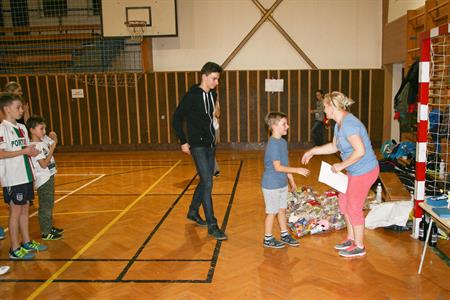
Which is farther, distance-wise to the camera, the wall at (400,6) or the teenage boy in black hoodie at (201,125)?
the wall at (400,6)

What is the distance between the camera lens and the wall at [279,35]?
12352 mm

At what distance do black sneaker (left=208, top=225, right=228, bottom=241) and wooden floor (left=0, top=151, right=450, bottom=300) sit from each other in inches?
4.0

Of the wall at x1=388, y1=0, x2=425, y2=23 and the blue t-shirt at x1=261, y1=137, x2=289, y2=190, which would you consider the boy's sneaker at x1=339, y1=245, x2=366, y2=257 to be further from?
the wall at x1=388, y1=0, x2=425, y2=23

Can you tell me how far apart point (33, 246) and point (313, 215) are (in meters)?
3.43

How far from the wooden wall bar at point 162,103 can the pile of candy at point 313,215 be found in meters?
7.00

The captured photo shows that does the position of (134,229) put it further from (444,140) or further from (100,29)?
(100,29)

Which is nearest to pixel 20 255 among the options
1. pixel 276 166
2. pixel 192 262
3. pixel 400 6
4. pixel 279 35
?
pixel 192 262

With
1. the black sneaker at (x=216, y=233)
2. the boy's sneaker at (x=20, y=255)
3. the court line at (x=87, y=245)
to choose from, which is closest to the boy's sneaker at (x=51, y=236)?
the court line at (x=87, y=245)

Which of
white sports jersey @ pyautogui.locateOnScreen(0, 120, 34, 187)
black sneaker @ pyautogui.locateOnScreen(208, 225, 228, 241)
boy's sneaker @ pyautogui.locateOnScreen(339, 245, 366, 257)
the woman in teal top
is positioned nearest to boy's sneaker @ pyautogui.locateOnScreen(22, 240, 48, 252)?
white sports jersey @ pyautogui.locateOnScreen(0, 120, 34, 187)

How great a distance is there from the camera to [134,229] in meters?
5.60

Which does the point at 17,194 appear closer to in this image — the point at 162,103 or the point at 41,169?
the point at 41,169

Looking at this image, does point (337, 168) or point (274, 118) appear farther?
point (274, 118)

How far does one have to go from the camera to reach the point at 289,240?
4.87 metres

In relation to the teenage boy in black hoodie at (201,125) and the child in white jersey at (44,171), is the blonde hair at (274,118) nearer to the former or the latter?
the teenage boy in black hoodie at (201,125)
